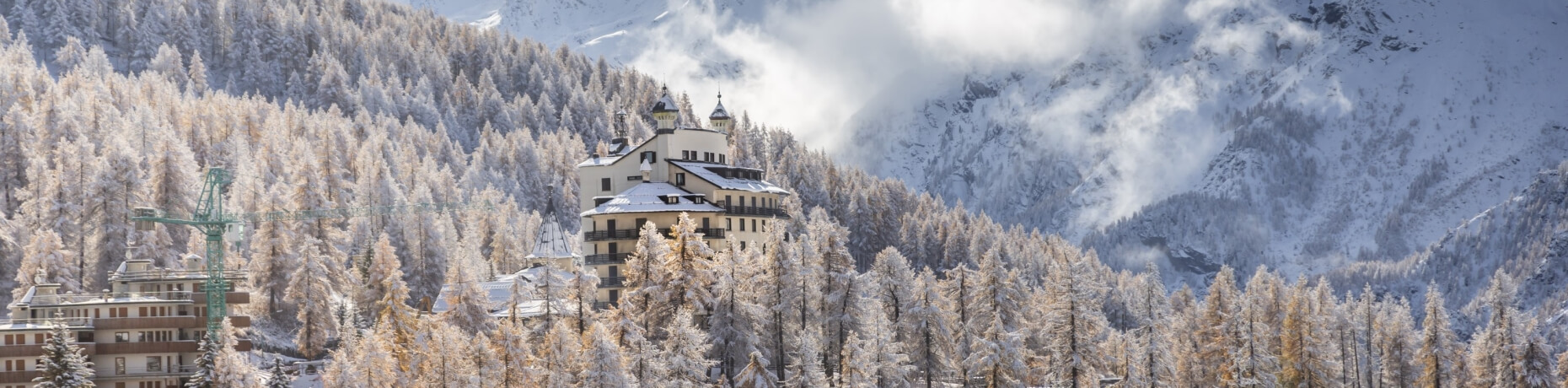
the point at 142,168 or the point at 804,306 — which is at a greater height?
the point at 142,168

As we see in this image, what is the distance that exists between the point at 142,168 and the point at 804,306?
68.2m

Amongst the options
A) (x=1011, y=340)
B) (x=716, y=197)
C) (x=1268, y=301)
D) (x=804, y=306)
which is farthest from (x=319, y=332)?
A: (x=1268, y=301)

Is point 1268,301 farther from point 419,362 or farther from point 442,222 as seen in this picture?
point 442,222

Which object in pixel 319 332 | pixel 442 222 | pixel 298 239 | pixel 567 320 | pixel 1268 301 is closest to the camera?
pixel 567 320

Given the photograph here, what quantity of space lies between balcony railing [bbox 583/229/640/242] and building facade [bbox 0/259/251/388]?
23338 millimetres

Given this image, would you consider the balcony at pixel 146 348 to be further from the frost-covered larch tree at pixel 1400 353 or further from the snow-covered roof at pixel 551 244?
the frost-covered larch tree at pixel 1400 353

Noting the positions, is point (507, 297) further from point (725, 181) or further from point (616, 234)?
point (725, 181)

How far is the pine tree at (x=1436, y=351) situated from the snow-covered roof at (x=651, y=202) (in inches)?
2080

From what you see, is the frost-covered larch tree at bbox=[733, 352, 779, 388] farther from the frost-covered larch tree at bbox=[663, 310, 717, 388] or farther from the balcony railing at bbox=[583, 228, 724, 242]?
the balcony railing at bbox=[583, 228, 724, 242]

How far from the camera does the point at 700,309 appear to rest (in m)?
91.0

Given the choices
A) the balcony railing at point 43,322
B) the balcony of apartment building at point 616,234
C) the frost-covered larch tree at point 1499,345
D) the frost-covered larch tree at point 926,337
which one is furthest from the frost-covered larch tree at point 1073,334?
the balcony railing at point 43,322

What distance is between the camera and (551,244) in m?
133

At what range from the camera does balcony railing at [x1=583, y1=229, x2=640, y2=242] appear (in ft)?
366

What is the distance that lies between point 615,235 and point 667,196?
15.6 ft
